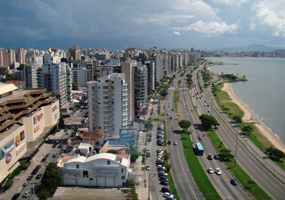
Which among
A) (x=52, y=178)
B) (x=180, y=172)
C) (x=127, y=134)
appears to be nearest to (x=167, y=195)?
(x=180, y=172)

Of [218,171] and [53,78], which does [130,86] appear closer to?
[218,171]

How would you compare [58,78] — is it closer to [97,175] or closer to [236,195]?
[97,175]

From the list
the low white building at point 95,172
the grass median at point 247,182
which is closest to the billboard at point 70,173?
the low white building at point 95,172

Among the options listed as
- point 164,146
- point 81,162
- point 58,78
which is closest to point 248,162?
point 164,146

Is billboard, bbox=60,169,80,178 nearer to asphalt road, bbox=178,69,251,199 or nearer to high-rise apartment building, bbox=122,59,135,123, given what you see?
asphalt road, bbox=178,69,251,199

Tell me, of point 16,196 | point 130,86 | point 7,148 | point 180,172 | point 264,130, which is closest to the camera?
point 16,196

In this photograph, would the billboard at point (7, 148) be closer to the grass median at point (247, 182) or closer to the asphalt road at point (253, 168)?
the grass median at point (247, 182)
